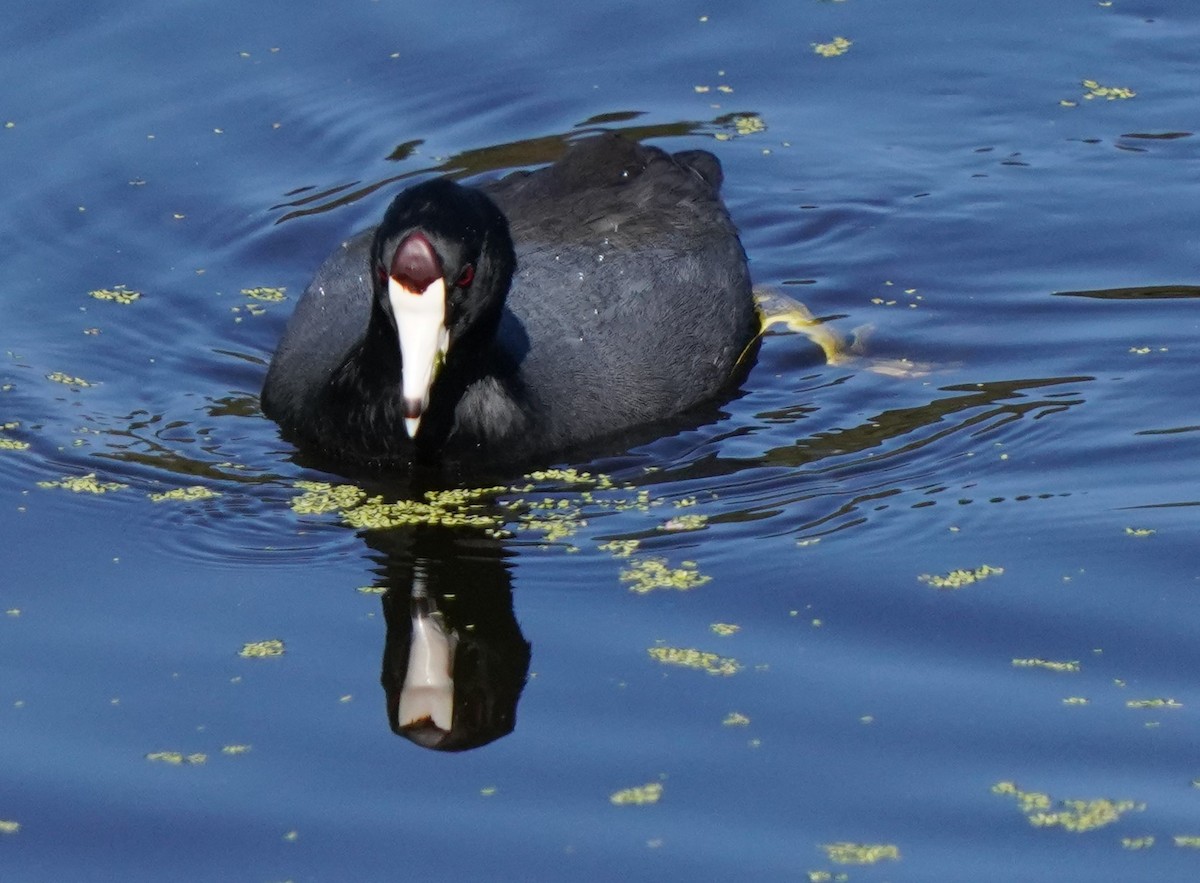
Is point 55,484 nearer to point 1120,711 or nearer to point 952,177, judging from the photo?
point 1120,711

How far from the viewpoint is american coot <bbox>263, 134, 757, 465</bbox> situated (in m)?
5.59

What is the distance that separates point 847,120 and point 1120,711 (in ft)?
14.8

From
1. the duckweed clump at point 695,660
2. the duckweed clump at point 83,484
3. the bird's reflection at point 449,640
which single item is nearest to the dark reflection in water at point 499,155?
the duckweed clump at point 83,484

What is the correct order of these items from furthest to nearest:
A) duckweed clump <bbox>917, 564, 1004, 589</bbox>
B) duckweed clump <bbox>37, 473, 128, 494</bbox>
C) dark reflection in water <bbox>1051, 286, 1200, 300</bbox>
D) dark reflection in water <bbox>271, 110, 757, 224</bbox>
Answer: dark reflection in water <bbox>271, 110, 757, 224</bbox>
dark reflection in water <bbox>1051, 286, 1200, 300</bbox>
duckweed clump <bbox>37, 473, 128, 494</bbox>
duckweed clump <bbox>917, 564, 1004, 589</bbox>

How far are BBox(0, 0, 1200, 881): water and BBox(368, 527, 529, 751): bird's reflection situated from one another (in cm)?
3

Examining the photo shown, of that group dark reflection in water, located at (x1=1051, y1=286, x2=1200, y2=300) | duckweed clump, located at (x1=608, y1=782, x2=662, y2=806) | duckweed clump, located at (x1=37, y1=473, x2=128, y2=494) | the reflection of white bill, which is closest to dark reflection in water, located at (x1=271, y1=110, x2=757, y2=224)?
dark reflection in water, located at (x1=1051, y1=286, x2=1200, y2=300)

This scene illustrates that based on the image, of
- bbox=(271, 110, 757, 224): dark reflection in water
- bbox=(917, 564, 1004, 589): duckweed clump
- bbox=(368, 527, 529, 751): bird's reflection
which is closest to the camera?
bbox=(368, 527, 529, 751): bird's reflection

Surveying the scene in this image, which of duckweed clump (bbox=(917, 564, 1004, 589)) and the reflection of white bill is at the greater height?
the reflection of white bill

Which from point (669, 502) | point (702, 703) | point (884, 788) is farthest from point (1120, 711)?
point (669, 502)

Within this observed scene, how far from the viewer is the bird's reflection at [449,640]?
186 inches

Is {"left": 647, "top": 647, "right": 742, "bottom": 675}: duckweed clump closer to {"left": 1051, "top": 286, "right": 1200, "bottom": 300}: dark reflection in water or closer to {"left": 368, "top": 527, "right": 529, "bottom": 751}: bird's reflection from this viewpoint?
{"left": 368, "top": 527, "right": 529, "bottom": 751}: bird's reflection

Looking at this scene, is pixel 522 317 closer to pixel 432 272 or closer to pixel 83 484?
pixel 432 272

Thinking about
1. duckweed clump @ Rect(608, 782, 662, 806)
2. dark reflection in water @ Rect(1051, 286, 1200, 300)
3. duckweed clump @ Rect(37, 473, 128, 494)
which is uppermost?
duckweed clump @ Rect(37, 473, 128, 494)

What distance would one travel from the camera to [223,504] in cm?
577
